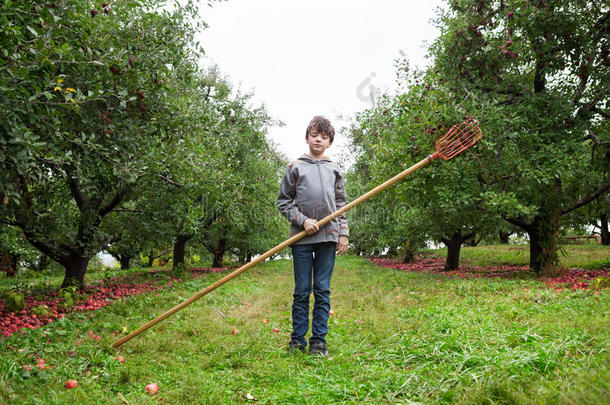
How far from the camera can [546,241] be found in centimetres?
1052

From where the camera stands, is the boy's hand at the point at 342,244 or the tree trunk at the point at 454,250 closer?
the boy's hand at the point at 342,244

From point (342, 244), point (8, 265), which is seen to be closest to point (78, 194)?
→ point (342, 244)

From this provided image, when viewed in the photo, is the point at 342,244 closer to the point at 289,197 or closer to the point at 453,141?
the point at 289,197

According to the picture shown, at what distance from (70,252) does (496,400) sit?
9724 mm

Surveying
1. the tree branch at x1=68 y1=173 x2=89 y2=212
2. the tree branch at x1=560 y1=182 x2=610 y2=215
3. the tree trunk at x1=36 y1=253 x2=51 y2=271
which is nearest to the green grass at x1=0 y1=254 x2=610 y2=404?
the tree branch at x1=68 y1=173 x2=89 y2=212

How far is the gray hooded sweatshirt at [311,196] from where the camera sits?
4.38 metres

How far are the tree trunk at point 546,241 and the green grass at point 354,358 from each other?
175 inches

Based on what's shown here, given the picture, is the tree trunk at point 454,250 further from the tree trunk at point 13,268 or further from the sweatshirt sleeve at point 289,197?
the tree trunk at point 13,268

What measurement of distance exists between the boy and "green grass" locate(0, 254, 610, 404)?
41cm

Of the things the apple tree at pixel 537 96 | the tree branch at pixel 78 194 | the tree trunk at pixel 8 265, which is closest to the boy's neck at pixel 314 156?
the apple tree at pixel 537 96

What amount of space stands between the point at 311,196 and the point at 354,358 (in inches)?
76.7

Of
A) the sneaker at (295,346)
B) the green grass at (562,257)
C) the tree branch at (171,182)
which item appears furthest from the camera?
the green grass at (562,257)

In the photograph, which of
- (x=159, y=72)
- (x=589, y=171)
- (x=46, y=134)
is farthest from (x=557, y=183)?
(x=46, y=134)

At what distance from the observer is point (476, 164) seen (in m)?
9.87
